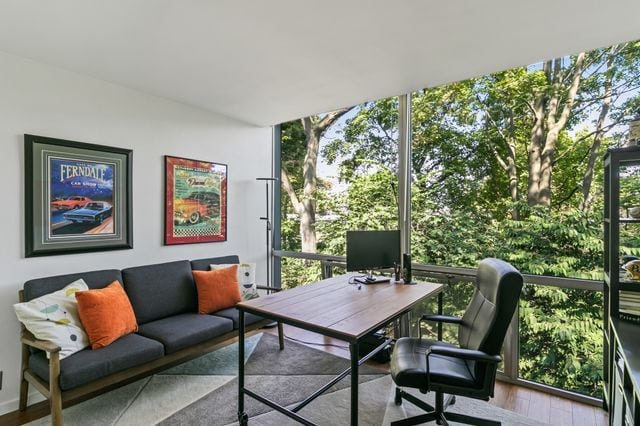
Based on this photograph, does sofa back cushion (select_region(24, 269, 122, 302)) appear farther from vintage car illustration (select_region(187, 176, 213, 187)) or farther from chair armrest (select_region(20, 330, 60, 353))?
vintage car illustration (select_region(187, 176, 213, 187))

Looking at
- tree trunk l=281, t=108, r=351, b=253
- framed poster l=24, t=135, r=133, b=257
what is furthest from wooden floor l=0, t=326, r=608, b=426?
tree trunk l=281, t=108, r=351, b=253

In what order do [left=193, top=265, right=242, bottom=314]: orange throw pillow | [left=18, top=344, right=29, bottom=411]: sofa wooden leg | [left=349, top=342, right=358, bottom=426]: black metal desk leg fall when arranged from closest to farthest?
[left=349, top=342, right=358, bottom=426]: black metal desk leg, [left=18, top=344, right=29, bottom=411]: sofa wooden leg, [left=193, top=265, right=242, bottom=314]: orange throw pillow

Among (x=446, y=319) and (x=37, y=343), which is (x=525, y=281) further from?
(x=37, y=343)

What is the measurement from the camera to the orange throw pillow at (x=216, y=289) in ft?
10.3

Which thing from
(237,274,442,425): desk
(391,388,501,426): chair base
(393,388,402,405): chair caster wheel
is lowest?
(393,388,402,405): chair caster wheel

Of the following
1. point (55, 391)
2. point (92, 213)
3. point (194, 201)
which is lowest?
point (55, 391)

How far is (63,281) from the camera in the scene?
2.51 meters

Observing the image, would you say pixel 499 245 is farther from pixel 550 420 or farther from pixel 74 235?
pixel 74 235

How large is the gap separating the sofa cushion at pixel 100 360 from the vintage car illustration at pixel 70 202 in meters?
1.12

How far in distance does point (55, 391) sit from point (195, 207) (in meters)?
2.10

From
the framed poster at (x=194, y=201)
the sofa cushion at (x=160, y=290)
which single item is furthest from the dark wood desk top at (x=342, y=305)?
the framed poster at (x=194, y=201)

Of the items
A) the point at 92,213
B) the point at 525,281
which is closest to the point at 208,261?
the point at 92,213

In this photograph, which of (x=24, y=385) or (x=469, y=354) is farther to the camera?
(x=24, y=385)

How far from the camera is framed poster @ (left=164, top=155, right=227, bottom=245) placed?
135 inches
